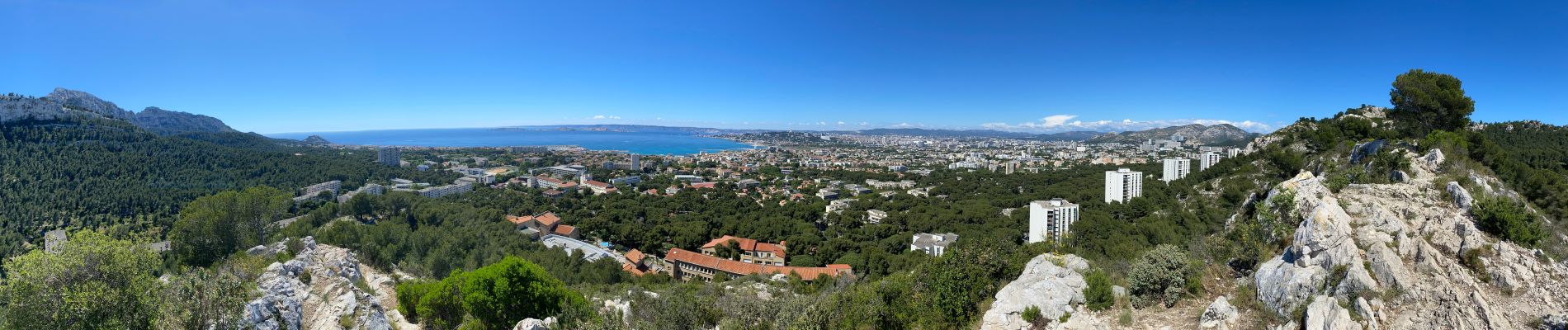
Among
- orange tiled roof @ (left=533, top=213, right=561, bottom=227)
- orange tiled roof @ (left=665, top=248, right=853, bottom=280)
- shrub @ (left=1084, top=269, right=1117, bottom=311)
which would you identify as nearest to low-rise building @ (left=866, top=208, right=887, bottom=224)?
orange tiled roof @ (left=665, top=248, right=853, bottom=280)

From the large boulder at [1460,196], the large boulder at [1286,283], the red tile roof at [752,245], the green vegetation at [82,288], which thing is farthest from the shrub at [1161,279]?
the red tile roof at [752,245]

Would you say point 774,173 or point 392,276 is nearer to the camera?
point 392,276

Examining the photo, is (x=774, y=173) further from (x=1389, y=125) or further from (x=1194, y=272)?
(x=1194, y=272)

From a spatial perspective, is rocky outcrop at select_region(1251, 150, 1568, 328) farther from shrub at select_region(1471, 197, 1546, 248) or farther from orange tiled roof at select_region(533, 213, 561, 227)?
orange tiled roof at select_region(533, 213, 561, 227)

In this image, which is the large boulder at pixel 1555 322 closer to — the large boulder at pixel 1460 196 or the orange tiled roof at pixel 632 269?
the large boulder at pixel 1460 196

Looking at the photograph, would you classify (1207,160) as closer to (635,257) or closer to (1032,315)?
(635,257)

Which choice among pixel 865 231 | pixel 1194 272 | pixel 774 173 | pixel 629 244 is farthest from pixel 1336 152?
pixel 774 173
